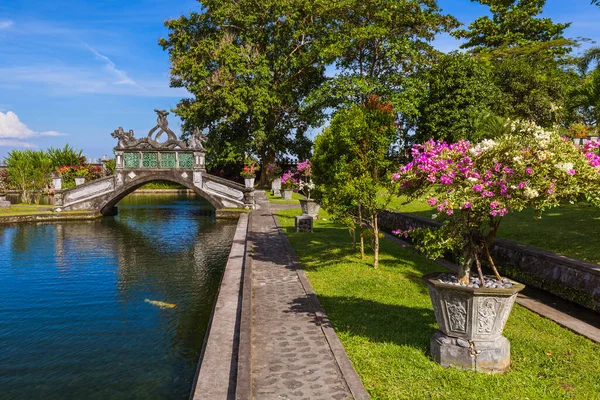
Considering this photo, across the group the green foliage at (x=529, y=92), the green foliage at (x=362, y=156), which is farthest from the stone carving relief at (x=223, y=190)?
the green foliage at (x=529, y=92)

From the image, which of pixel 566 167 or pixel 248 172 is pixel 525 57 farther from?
pixel 566 167

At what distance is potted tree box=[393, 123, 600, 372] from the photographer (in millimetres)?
4965

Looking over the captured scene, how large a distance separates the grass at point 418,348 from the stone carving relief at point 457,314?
0.52 meters

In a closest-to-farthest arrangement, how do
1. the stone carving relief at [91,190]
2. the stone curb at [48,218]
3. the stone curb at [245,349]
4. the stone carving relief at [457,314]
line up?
the stone curb at [245,349] → the stone carving relief at [457,314] → the stone curb at [48,218] → the stone carving relief at [91,190]

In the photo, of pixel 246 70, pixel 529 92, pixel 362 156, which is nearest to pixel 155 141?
pixel 246 70

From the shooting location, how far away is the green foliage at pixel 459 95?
104ft

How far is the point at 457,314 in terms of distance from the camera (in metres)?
5.17

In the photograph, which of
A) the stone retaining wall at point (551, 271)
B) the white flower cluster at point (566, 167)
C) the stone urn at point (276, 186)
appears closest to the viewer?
the white flower cluster at point (566, 167)

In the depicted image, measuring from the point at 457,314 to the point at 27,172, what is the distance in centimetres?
3357

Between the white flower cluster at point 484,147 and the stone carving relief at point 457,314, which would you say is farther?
the white flower cluster at point 484,147

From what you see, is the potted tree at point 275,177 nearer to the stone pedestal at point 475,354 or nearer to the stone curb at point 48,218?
the stone curb at point 48,218

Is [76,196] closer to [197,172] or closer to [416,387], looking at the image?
[197,172]

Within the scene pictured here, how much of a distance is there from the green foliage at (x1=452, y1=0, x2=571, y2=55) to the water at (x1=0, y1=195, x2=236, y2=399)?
34.8 meters

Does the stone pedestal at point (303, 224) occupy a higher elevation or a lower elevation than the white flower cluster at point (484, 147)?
lower
